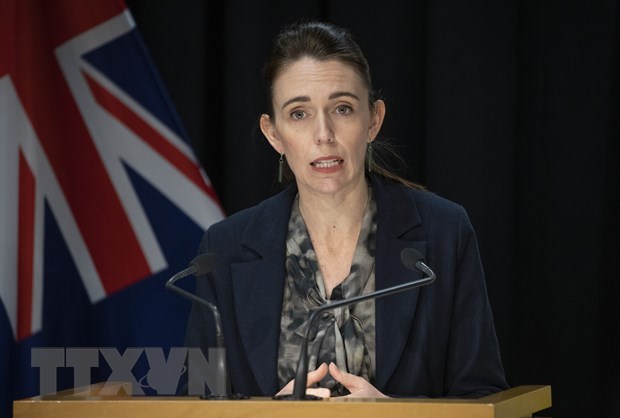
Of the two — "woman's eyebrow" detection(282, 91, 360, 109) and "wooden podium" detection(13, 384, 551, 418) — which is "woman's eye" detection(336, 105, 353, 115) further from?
"wooden podium" detection(13, 384, 551, 418)

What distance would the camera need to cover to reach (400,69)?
3273 millimetres

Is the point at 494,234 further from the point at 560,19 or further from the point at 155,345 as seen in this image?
the point at 155,345

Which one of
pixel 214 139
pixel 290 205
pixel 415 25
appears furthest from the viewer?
pixel 214 139

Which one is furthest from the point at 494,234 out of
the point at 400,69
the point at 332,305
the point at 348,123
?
the point at 332,305

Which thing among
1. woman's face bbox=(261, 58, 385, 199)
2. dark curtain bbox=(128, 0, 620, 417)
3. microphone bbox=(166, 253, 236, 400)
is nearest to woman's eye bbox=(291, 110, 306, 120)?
woman's face bbox=(261, 58, 385, 199)

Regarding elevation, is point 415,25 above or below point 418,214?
above

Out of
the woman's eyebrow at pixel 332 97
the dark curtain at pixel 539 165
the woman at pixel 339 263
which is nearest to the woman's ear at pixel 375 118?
the woman at pixel 339 263

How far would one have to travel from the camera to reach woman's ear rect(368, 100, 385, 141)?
2.53 metres

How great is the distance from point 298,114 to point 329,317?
480mm

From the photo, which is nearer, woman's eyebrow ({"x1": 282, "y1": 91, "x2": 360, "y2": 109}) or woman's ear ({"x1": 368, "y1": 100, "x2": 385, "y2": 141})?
woman's eyebrow ({"x1": 282, "y1": 91, "x2": 360, "y2": 109})

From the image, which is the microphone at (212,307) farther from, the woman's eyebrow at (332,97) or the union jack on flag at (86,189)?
the union jack on flag at (86,189)

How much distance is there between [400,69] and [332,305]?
63.5 inches

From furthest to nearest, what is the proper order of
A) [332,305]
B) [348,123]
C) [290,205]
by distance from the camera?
[290,205], [348,123], [332,305]

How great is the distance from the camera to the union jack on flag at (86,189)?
9.80 ft
